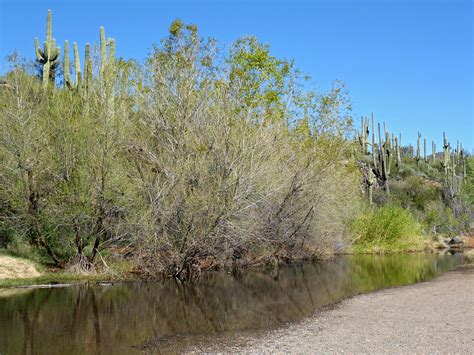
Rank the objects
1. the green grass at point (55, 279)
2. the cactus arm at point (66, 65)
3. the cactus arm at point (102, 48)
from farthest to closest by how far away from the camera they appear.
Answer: the cactus arm at point (66, 65)
the cactus arm at point (102, 48)
the green grass at point (55, 279)

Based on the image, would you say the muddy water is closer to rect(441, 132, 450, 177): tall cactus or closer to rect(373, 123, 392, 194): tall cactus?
rect(373, 123, 392, 194): tall cactus

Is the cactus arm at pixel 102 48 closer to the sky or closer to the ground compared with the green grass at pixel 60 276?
closer to the sky

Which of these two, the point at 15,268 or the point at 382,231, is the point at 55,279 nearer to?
the point at 15,268

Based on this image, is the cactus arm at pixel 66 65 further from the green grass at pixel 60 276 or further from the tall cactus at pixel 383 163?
the tall cactus at pixel 383 163

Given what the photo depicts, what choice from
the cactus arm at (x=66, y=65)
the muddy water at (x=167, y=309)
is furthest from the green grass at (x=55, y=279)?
the cactus arm at (x=66, y=65)

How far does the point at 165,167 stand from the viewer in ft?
81.7

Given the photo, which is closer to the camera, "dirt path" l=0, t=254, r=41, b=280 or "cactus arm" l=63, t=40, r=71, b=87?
"dirt path" l=0, t=254, r=41, b=280

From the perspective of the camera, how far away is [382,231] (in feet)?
137

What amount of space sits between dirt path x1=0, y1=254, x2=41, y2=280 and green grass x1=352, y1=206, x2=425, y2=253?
24.9m

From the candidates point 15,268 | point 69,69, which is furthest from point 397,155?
point 15,268

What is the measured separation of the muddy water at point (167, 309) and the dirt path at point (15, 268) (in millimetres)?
2548

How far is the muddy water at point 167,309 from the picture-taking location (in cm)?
1367

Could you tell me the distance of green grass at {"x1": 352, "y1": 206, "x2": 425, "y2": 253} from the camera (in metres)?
41.2

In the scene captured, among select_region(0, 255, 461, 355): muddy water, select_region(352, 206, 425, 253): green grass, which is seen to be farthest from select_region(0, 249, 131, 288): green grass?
select_region(352, 206, 425, 253): green grass
